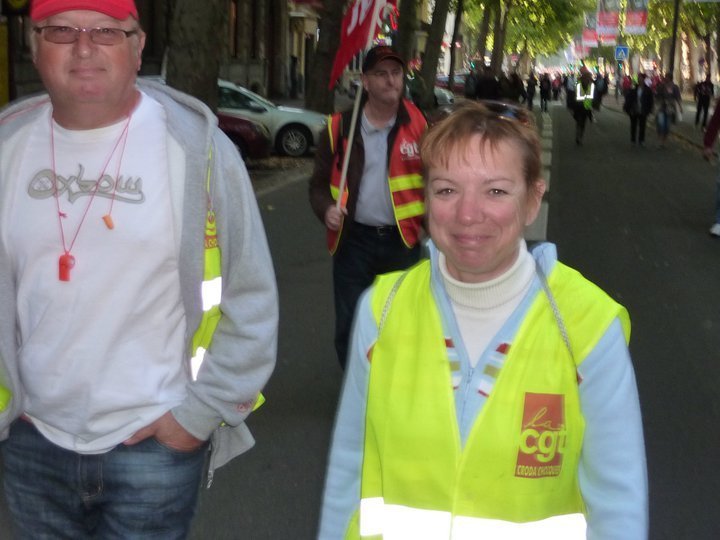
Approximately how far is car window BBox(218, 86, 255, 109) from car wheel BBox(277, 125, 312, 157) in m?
0.82

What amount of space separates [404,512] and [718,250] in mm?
10371

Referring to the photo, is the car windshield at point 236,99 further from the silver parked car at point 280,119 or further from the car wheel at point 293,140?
the car wheel at point 293,140

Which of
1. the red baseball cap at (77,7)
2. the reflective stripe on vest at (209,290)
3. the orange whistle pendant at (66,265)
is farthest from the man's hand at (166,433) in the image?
the red baseball cap at (77,7)

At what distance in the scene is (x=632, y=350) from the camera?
24.5ft

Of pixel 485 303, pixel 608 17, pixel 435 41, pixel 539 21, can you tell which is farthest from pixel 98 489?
pixel 539 21

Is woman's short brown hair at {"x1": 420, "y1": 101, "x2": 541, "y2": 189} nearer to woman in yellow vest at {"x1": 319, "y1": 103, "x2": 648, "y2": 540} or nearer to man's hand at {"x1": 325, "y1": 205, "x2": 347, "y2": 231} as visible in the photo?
woman in yellow vest at {"x1": 319, "y1": 103, "x2": 648, "y2": 540}

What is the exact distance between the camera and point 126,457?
263cm

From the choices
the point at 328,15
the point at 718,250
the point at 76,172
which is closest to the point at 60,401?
the point at 76,172

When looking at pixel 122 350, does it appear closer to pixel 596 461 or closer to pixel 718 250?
pixel 596 461

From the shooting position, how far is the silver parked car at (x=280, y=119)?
68.2ft

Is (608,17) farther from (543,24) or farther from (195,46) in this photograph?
(195,46)

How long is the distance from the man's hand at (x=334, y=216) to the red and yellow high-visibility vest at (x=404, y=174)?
0.16ft

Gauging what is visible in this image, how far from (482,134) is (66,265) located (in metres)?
0.96

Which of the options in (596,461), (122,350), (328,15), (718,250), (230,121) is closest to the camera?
(596,461)
